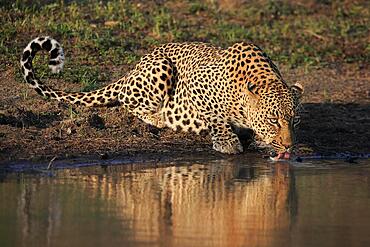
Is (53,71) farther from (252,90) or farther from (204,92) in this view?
(252,90)

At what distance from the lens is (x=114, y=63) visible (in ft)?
52.1

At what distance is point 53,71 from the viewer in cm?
1416

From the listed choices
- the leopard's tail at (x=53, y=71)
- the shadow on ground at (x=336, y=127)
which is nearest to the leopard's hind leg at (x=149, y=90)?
the leopard's tail at (x=53, y=71)

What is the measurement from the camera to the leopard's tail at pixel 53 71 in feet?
45.6

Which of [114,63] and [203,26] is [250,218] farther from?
[203,26]

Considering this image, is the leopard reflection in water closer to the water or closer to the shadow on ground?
the water

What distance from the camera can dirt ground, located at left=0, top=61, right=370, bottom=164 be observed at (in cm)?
1219

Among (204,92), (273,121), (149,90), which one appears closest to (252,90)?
(273,121)

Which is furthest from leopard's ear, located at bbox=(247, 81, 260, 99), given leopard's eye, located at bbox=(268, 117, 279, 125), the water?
the water

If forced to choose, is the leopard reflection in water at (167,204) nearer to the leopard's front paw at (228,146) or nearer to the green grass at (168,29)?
the leopard's front paw at (228,146)

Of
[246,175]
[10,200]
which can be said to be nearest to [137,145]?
[246,175]

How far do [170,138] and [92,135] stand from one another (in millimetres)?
1043

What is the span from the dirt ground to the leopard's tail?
0.11 meters

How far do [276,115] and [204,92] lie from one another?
58.0 inches
